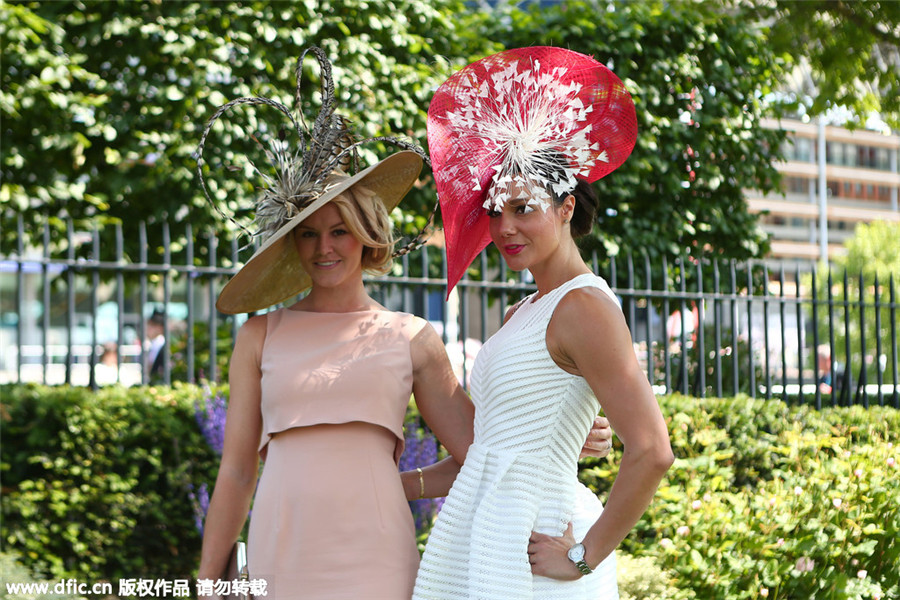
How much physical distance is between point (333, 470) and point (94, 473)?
315cm

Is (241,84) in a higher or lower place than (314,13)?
lower

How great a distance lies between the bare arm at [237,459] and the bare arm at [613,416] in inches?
30.1

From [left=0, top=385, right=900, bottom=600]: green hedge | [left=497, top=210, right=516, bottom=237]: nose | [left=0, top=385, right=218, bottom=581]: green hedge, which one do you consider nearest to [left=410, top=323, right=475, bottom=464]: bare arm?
[left=497, top=210, right=516, bottom=237]: nose

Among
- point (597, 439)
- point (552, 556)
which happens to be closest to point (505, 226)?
point (597, 439)

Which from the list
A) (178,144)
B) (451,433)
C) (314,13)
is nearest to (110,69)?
(178,144)

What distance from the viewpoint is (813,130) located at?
70.6 m

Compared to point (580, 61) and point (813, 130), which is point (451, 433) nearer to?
point (580, 61)

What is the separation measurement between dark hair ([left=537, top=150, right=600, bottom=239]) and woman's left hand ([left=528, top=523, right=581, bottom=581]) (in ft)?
2.28

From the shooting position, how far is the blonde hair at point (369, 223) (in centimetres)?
231

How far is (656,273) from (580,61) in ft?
18.8

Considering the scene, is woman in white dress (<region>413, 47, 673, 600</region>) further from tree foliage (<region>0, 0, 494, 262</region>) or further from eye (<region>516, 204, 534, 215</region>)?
tree foliage (<region>0, 0, 494, 262</region>)

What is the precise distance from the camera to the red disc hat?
2.08 metres

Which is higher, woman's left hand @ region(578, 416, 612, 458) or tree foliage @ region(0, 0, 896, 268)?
tree foliage @ region(0, 0, 896, 268)

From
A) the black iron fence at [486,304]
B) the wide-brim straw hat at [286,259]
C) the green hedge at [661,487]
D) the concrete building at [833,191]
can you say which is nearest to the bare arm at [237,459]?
the wide-brim straw hat at [286,259]
